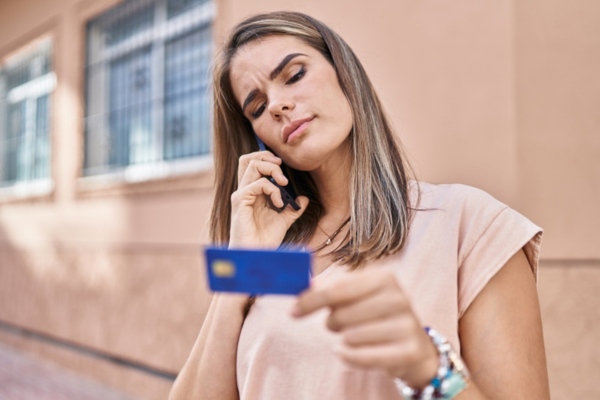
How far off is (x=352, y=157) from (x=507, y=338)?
0.61 metres

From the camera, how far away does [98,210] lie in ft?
21.2

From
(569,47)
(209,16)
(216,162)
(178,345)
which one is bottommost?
(178,345)

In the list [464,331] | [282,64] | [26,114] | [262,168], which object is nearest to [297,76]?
[282,64]

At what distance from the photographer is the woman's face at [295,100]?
1613 mm

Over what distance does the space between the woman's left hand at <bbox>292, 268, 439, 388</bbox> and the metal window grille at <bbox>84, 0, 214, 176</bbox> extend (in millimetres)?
4634

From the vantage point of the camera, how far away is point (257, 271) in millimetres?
A: 848

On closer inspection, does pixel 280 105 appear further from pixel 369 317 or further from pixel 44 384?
pixel 44 384

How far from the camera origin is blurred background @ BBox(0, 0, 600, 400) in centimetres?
287

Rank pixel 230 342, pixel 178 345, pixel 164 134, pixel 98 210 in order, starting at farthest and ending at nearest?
pixel 98 210
pixel 164 134
pixel 178 345
pixel 230 342

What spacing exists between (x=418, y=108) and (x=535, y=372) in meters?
2.23

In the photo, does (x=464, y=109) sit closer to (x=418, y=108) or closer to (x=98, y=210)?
(x=418, y=108)

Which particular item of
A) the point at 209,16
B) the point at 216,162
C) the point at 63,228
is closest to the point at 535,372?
the point at 216,162

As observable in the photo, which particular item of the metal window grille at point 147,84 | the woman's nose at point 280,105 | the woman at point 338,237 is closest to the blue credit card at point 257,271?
the woman at point 338,237

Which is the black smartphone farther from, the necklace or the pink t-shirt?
the pink t-shirt
